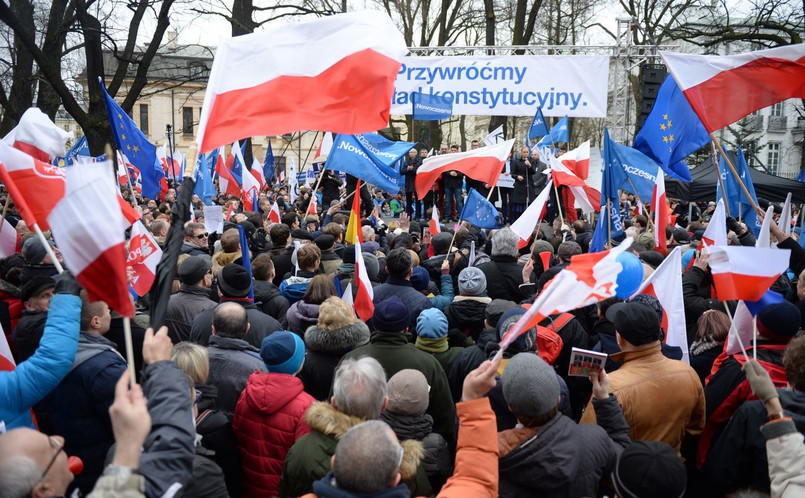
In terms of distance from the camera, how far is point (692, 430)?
342cm

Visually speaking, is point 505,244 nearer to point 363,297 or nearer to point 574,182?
point 363,297

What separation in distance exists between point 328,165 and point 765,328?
524 cm

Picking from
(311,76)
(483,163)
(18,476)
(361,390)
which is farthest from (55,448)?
(483,163)

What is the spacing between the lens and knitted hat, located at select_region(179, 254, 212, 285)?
504cm

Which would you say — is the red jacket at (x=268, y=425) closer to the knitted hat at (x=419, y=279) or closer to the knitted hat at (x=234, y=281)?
the knitted hat at (x=234, y=281)

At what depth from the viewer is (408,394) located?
311cm

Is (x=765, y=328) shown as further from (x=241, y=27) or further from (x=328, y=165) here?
(x=241, y=27)

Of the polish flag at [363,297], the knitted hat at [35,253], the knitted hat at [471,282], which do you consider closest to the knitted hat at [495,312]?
the knitted hat at [471,282]

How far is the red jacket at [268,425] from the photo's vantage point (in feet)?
10.8

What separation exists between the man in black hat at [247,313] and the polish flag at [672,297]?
2.45m

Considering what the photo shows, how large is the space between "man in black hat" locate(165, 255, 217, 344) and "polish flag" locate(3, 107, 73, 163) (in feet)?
13.4

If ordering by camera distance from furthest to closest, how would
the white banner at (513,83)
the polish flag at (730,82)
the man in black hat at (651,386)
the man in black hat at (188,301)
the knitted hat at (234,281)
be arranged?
the white banner at (513,83)
the polish flag at (730,82)
the man in black hat at (188,301)
the knitted hat at (234,281)
the man in black hat at (651,386)

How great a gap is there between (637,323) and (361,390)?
147 cm

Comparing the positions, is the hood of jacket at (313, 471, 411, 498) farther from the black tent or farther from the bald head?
the black tent
